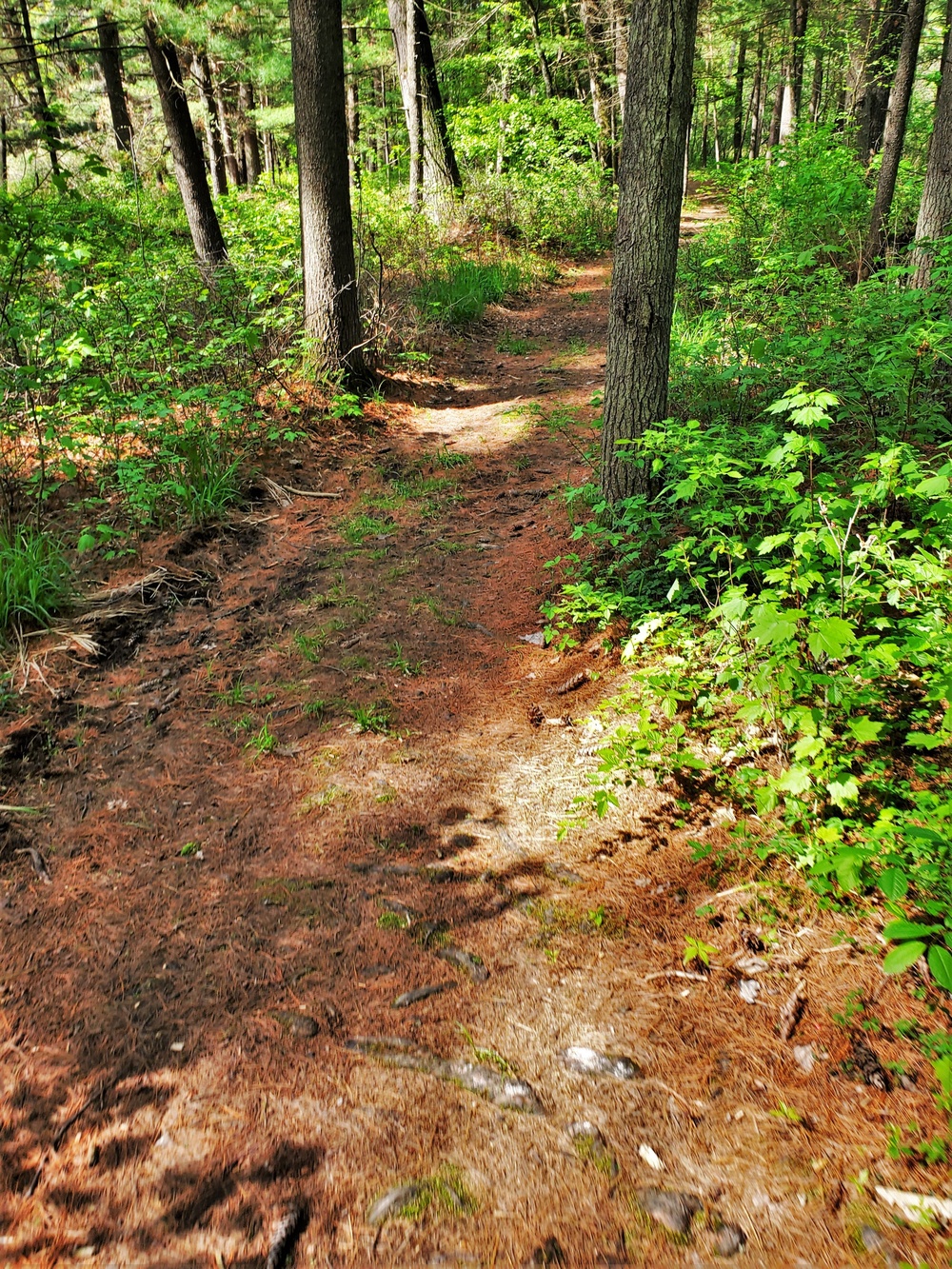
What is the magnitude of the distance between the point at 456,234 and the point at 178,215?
7.07 meters

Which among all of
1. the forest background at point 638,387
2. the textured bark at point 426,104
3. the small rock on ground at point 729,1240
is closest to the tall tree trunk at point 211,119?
the forest background at point 638,387

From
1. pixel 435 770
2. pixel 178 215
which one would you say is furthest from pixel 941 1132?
pixel 178 215

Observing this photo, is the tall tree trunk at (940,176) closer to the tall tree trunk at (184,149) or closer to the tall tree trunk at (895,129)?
the tall tree trunk at (895,129)

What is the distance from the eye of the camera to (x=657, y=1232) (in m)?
1.69

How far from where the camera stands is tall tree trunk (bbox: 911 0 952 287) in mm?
6973

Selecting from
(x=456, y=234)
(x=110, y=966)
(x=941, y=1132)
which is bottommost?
(x=110, y=966)

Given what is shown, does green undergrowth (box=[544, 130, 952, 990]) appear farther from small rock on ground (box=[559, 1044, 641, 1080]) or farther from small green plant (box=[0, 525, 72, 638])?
small green plant (box=[0, 525, 72, 638])

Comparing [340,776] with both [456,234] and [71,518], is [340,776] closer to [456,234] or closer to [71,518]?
[71,518]

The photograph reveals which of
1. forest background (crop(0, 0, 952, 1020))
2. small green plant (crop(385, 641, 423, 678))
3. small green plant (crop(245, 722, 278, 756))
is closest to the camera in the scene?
forest background (crop(0, 0, 952, 1020))

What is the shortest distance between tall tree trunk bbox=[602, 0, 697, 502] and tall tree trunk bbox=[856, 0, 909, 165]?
33.8 feet

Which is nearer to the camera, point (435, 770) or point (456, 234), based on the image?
point (435, 770)

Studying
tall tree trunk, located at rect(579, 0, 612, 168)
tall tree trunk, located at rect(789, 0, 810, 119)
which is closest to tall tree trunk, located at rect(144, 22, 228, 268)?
tall tree trunk, located at rect(579, 0, 612, 168)

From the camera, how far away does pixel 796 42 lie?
14992 millimetres

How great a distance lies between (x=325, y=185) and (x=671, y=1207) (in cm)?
824
